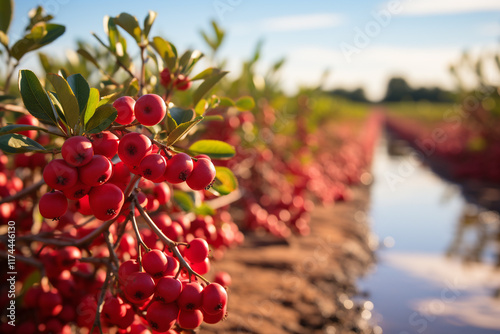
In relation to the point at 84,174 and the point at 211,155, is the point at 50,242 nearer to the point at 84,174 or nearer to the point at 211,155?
the point at 84,174

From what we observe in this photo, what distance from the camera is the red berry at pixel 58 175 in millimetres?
1062

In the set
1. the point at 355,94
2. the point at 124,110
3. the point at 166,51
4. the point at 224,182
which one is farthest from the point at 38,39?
the point at 355,94

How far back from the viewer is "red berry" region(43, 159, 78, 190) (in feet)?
3.49

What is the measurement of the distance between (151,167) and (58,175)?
258 millimetres

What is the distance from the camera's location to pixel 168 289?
46.5 inches

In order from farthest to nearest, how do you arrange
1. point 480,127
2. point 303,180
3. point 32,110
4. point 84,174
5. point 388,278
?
point 480,127 → point 303,180 → point 388,278 → point 32,110 → point 84,174

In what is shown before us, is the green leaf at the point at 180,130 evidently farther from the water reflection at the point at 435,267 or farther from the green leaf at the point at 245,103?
the water reflection at the point at 435,267

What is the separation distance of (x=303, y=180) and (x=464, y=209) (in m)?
4.18

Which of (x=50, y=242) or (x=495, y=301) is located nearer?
(x=50, y=242)

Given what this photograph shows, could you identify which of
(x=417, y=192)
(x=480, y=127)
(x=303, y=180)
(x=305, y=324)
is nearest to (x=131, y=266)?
(x=305, y=324)

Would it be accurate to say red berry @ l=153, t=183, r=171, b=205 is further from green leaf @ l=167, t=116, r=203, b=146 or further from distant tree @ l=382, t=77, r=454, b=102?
distant tree @ l=382, t=77, r=454, b=102

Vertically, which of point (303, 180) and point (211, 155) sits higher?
point (211, 155)

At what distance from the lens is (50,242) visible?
158cm

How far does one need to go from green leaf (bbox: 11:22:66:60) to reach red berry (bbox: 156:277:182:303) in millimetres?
1228
